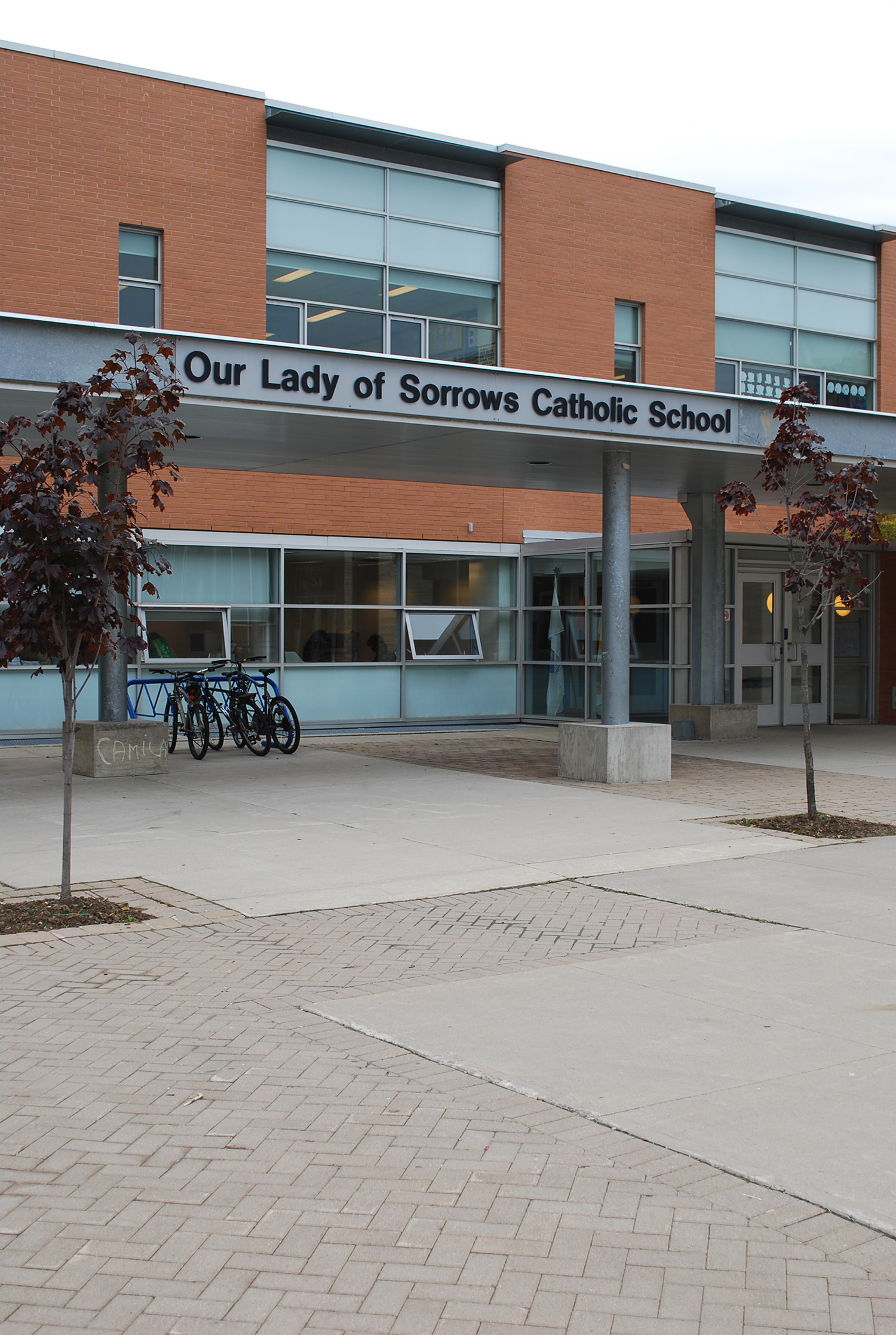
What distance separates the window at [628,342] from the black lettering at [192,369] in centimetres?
1273

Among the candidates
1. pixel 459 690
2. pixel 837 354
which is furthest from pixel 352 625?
pixel 837 354

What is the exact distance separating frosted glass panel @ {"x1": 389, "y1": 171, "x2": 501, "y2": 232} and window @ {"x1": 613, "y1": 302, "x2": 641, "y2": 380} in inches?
117

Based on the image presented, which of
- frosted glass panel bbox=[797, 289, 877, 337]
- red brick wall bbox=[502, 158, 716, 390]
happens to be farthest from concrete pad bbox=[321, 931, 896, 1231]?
frosted glass panel bbox=[797, 289, 877, 337]

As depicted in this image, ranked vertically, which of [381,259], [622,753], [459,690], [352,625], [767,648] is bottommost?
[622,753]

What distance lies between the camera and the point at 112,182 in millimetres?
18672

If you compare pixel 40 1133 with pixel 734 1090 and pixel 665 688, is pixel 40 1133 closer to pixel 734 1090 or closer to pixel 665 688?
pixel 734 1090

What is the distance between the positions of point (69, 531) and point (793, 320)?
20445 mm

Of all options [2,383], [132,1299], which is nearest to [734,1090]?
[132,1299]

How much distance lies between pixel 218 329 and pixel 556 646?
7.59 metres

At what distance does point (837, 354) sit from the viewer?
85.4ft

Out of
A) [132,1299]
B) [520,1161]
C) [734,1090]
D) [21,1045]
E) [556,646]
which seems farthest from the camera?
[556,646]

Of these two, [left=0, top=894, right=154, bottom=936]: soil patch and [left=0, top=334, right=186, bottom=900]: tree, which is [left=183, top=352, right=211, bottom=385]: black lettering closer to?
[left=0, top=334, right=186, bottom=900]: tree

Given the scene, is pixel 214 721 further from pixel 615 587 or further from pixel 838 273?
pixel 838 273

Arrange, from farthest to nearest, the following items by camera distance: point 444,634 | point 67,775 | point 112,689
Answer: point 444,634 < point 112,689 < point 67,775
